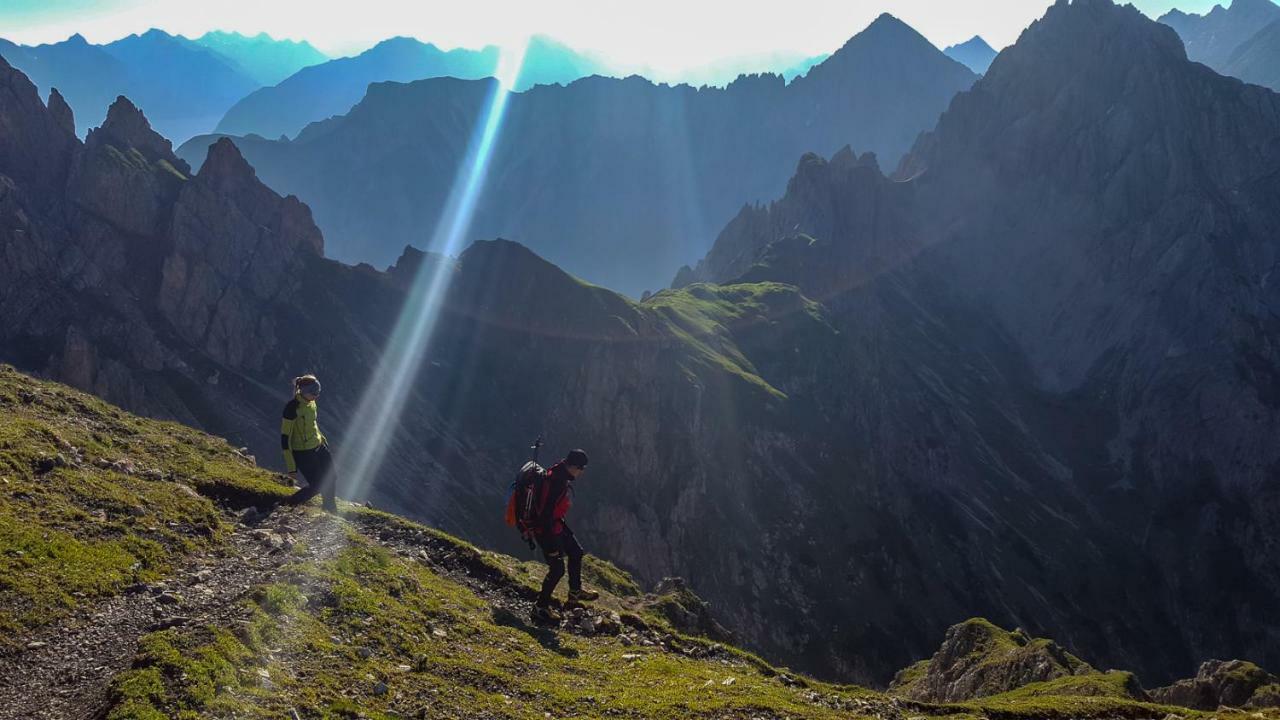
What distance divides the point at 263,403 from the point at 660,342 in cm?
6084

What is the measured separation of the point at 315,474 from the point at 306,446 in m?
0.97

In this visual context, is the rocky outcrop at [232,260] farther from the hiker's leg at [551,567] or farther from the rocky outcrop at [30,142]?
the hiker's leg at [551,567]

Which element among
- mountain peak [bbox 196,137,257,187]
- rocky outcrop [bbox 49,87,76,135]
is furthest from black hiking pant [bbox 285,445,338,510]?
rocky outcrop [bbox 49,87,76,135]

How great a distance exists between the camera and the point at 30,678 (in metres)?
11.4

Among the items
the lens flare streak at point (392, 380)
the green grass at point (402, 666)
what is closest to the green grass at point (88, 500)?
the green grass at point (402, 666)

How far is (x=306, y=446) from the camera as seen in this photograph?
2295cm

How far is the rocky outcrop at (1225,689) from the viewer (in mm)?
31984

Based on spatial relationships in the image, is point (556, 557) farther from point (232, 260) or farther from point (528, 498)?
point (232, 260)

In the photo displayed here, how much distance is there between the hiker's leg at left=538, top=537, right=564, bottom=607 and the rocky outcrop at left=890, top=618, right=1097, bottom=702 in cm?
1995

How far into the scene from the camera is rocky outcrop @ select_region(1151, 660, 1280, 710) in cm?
3198

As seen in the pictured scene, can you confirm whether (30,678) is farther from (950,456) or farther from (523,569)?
(950,456)

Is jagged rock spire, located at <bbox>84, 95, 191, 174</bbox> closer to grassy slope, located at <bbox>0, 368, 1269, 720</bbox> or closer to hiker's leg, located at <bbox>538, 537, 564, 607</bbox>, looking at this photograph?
grassy slope, located at <bbox>0, 368, 1269, 720</bbox>

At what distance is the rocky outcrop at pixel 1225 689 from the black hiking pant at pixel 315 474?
35481 millimetres

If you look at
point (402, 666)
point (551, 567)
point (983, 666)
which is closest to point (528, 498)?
point (551, 567)
